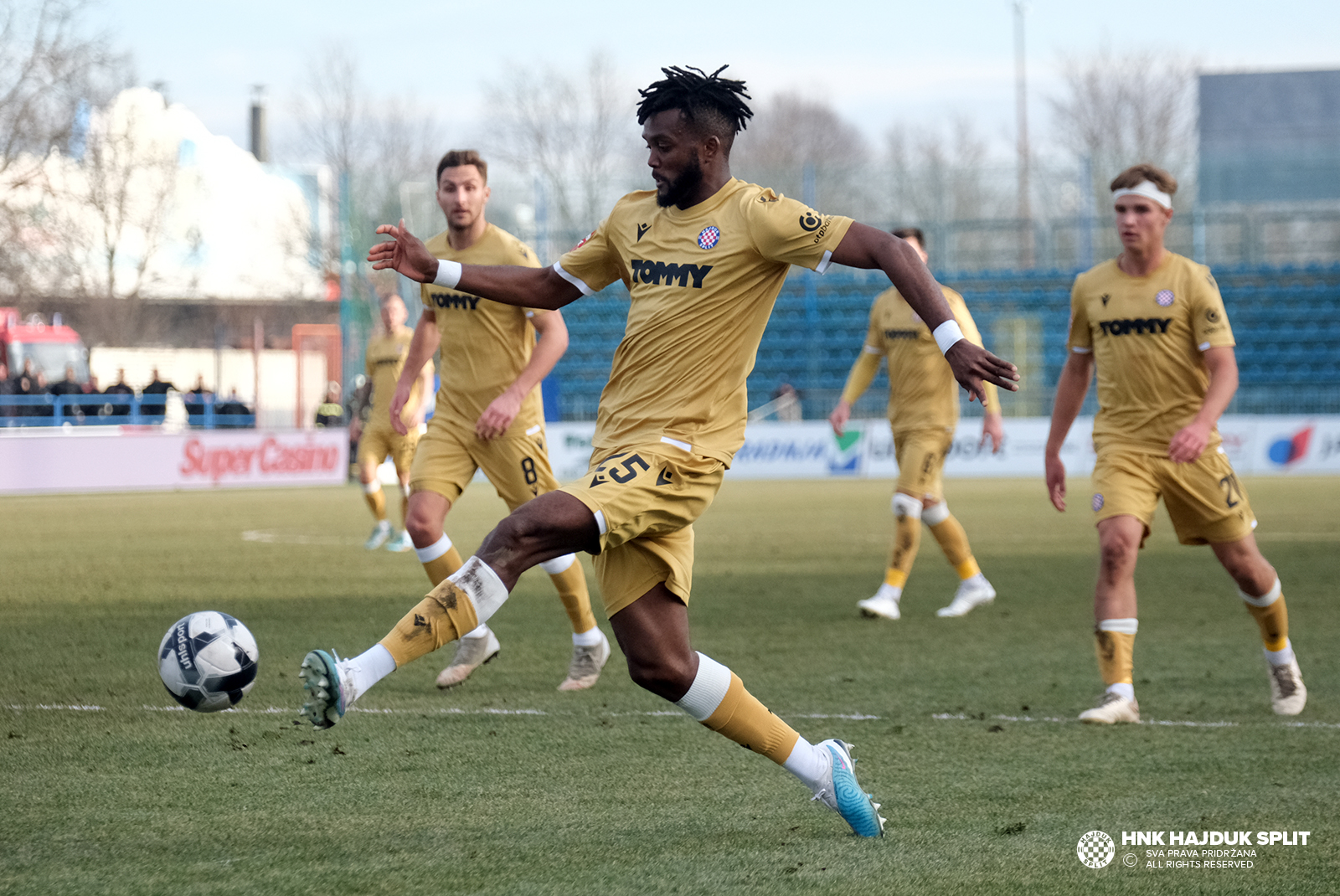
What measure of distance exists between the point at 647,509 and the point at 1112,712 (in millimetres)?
2820

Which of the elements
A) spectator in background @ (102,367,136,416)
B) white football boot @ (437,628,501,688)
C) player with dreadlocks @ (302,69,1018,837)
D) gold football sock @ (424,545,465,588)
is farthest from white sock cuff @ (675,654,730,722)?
spectator in background @ (102,367,136,416)

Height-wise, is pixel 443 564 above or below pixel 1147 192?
below

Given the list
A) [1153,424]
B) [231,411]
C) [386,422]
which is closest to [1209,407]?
[1153,424]

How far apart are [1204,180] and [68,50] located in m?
25.0

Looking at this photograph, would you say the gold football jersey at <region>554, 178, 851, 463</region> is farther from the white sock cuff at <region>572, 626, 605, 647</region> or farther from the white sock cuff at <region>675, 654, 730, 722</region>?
the white sock cuff at <region>572, 626, 605, 647</region>

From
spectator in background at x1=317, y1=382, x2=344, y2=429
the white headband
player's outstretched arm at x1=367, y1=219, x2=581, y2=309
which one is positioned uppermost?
the white headband

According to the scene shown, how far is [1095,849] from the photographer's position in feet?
13.5

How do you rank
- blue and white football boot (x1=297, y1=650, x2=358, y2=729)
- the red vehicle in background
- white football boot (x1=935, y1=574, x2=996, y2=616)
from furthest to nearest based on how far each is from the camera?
the red vehicle in background → white football boot (x1=935, y1=574, x2=996, y2=616) → blue and white football boot (x1=297, y1=650, x2=358, y2=729)

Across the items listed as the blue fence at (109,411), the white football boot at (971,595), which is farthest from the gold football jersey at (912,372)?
the blue fence at (109,411)

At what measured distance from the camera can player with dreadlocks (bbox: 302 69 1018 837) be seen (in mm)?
4188

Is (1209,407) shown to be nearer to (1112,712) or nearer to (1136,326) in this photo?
(1136,326)

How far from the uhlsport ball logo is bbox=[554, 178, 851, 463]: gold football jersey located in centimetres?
150

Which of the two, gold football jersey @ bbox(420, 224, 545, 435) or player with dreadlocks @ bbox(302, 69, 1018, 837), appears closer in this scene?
player with dreadlocks @ bbox(302, 69, 1018, 837)

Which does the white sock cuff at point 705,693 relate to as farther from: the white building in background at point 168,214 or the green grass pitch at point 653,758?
the white building in background at point 168,214
